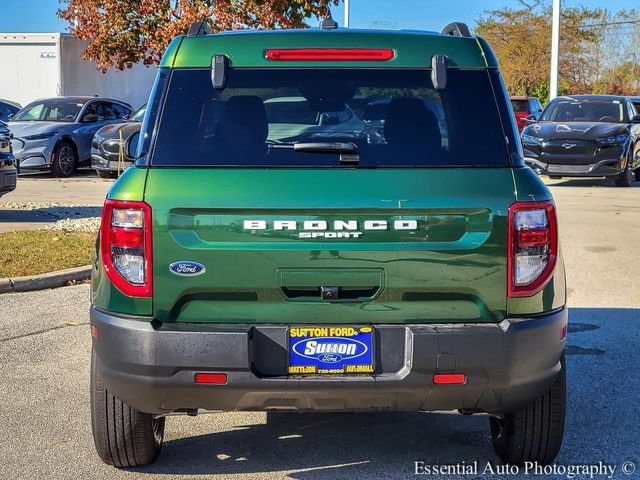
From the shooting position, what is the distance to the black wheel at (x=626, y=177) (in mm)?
18750

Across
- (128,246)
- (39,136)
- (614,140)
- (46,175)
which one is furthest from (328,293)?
(46,175)

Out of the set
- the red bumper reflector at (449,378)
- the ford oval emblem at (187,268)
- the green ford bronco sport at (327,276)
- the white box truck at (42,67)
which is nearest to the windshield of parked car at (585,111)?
the white box truck at (42,67)

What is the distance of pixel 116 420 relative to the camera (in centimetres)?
421

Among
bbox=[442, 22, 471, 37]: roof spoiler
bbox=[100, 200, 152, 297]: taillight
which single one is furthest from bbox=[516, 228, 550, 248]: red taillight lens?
bbox=[100, 200, 152, 297]: taillight

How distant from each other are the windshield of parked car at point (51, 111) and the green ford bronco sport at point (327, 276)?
1754 centimetres

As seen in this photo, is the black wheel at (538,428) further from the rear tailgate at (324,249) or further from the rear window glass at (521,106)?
the rear window glass at (521,106)

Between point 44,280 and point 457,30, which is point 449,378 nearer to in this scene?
point 457,30

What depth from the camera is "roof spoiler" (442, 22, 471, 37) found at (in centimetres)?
447

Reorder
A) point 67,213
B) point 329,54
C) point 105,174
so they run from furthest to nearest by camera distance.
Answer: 1. point 105,174
2. point 67,213
3. point 329,54

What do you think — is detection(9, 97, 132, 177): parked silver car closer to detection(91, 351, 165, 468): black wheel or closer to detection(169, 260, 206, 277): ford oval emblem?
detection(91, 351, 165, 468): black wheel

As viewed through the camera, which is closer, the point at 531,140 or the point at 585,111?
the point at 531,140

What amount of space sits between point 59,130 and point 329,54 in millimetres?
16863

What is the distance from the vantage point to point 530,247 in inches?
152

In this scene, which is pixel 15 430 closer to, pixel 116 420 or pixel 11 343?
pixel 116 420
